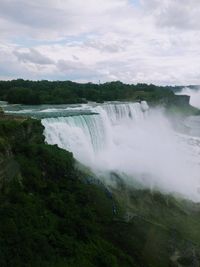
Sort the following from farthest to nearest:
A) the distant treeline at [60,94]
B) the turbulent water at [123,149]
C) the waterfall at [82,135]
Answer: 1. the distant treeline at [60,94]
2. the turbulent water at [123,149]
3. the waterfall at [82,135]

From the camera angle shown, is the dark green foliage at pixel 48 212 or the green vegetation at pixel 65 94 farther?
the green vegetation at pixel 65 94

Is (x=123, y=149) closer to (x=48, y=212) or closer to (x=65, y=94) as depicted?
(x=48, y=212)

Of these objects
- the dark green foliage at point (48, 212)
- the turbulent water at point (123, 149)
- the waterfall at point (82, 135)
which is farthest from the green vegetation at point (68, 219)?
the turbulent water at point (123, 149)

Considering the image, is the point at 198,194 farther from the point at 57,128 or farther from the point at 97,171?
the point at 57,128

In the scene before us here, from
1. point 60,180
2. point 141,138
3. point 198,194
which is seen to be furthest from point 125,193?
point 141,138

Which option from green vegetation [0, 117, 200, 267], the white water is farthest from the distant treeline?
green vegetation [0, 117, 200, 267]

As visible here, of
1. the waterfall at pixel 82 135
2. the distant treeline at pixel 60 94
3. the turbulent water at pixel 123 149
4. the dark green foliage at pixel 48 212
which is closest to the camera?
the dark green foliage at pixel 48 212

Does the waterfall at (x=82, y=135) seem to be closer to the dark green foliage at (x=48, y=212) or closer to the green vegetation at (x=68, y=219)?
the green vegetation at (x=68, y=219)

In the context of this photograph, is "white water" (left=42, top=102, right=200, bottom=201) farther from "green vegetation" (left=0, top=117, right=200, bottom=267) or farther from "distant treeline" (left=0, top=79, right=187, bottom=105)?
"distant treeline" (left=0, top=79, right=187, bottom=105)

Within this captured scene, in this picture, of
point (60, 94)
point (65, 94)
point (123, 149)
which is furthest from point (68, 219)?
point (65, 94)
